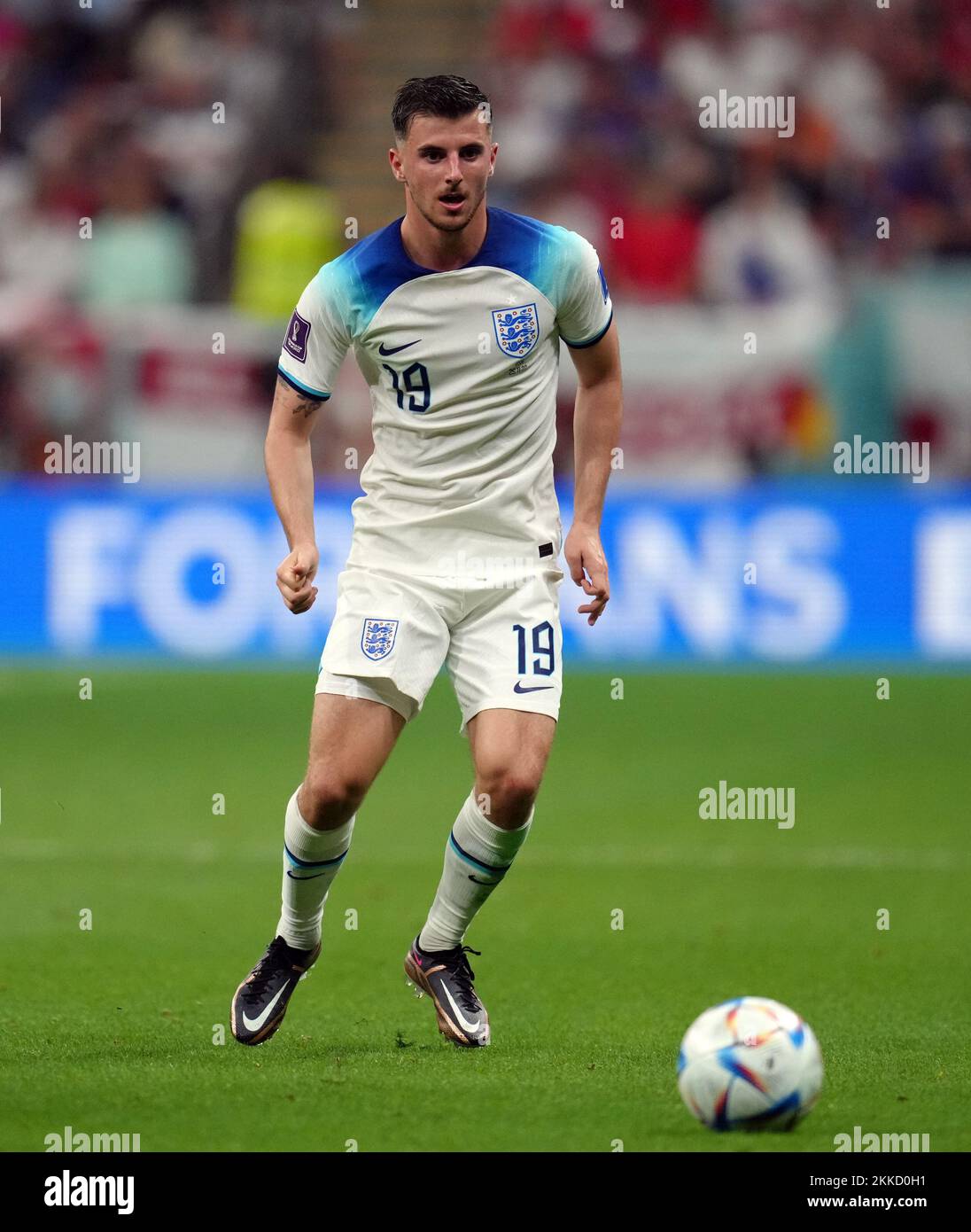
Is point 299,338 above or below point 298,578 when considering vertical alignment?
above

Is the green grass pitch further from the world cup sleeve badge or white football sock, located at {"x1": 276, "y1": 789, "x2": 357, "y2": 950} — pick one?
the world cup sleeve badge

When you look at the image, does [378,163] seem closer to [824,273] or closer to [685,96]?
[685,96]

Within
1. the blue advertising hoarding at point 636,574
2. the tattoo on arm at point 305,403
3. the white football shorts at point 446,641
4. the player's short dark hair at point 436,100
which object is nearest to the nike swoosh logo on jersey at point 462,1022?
the white football shorts at point 446,641

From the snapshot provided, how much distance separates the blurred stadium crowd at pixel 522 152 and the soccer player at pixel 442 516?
9640mm

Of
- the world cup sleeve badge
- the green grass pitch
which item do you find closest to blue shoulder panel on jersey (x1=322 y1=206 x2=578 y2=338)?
the world cup sleeve badge

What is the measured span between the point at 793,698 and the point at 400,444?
24.4 feet

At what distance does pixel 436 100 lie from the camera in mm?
5430

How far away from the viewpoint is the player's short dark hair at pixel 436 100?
5.43 metres

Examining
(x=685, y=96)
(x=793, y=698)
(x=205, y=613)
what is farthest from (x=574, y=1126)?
(x=685, y=96)

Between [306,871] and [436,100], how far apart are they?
204 centimetres

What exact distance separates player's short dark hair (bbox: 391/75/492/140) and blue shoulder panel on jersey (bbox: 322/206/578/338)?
0.97ft

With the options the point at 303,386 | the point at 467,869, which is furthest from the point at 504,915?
the point at 303,386

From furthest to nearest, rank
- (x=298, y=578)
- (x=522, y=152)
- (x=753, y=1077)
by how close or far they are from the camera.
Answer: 1. (x=522, y=152)
2. (x=298, y=578)
3. (x=753, y=1077)

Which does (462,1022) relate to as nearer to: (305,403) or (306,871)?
(306,871)
